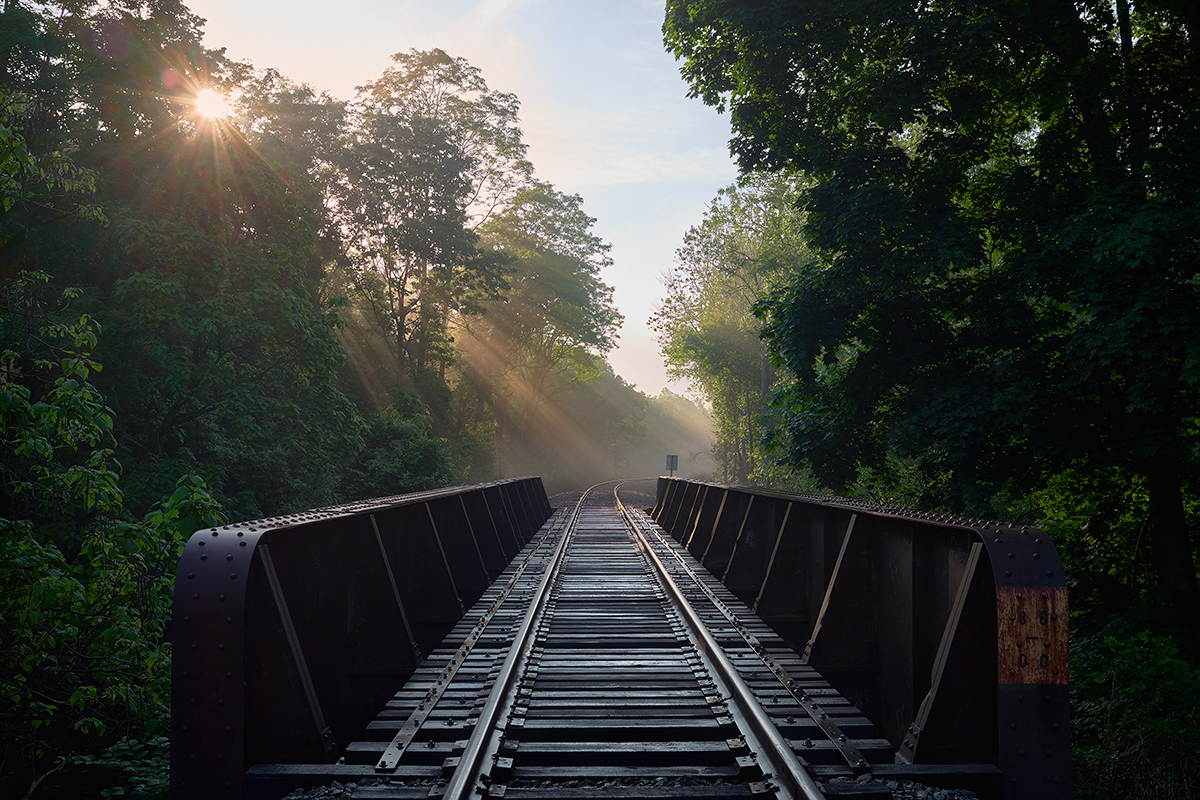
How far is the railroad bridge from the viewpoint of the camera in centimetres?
378

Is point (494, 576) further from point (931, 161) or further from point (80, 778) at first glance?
point (931, 161)

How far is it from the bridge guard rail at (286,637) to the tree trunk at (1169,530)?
10.8 metres

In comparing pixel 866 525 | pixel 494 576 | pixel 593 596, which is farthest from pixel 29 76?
pixel 866 525

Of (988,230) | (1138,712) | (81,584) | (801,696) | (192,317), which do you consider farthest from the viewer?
(192,317)

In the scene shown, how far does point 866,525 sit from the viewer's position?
6332 millimetres

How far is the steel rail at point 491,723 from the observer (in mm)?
3781

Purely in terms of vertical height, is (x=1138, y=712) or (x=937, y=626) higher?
(x=937, y=626)

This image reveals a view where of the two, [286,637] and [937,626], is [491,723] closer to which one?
[286,637]

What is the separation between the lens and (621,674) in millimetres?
5961

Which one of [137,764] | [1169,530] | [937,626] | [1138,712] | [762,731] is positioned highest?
[937,626]

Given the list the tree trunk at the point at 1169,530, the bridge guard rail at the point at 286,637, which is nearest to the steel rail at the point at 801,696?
the bridge guard rail at the point at 286,637

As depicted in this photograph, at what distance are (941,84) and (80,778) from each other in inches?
630

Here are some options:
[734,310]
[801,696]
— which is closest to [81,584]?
[801,696]

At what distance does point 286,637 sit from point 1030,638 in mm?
3772
